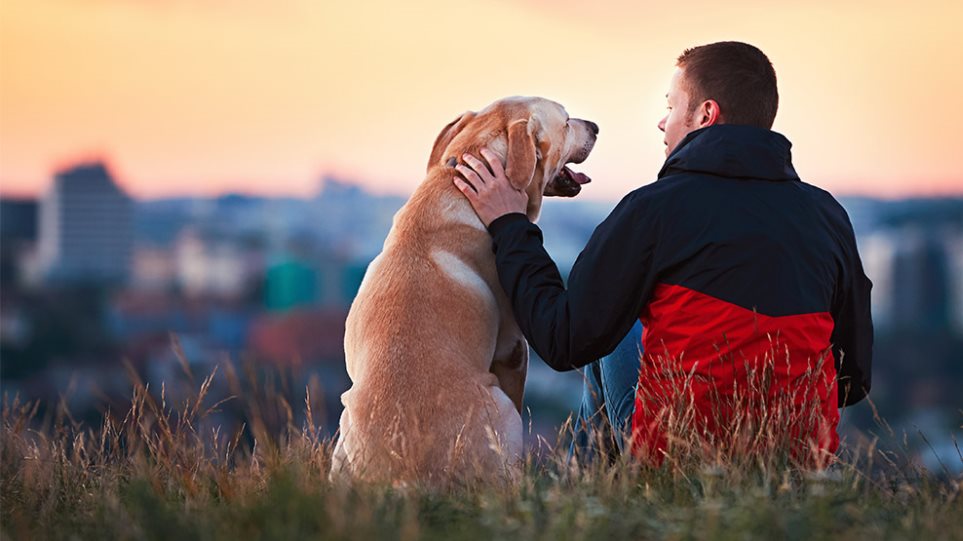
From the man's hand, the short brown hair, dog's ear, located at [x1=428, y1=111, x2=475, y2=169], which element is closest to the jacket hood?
the short brown hair

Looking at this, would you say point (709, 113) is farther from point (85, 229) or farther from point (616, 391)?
point (85, 229)

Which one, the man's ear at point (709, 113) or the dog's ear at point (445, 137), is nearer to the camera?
the man's ear at point (709, 113)

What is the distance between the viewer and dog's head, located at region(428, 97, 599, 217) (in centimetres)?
491

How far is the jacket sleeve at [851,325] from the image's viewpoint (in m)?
4.27

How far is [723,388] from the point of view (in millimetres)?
4055

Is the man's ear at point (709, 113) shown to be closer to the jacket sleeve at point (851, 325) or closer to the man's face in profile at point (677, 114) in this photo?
the man's face in profile at point (677, 114)

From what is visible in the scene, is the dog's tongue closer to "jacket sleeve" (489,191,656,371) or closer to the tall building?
"jacket sleeve" (489,191,656,371)

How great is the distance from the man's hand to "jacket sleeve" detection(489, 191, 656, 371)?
442 millimetres

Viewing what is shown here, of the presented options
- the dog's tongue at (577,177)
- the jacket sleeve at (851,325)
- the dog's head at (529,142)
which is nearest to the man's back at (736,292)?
the jacket sleeve at (851,325)

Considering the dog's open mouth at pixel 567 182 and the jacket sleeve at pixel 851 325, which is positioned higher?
the dog's open mouth at pixel 567 182

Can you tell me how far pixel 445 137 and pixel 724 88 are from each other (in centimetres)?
134

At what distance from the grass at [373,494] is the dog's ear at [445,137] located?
1228mm

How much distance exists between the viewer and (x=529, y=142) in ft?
16.1

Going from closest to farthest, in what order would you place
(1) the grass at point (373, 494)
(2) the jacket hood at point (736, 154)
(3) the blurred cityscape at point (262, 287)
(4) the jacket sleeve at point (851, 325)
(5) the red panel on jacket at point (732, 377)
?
(1) the grass at point (373, 494), (5) the red panel on jacket at point (732, 377), (2) the jacket hood at point (736, 154), (4) the jacket sleeve at point (851, 325), (3) the blurred cityscape at point (262, 287)
